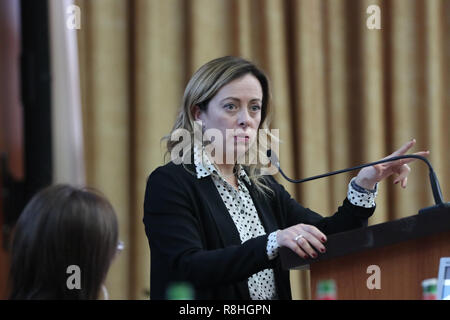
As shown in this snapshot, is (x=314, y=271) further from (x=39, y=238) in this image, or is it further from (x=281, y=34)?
(x=281, y=34)

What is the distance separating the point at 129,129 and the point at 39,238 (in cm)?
160

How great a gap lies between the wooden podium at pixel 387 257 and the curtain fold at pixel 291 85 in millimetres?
1470

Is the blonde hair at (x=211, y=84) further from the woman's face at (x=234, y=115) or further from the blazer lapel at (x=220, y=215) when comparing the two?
the blazer lapel at (x=220, y=215)

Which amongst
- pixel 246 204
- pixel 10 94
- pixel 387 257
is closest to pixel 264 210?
pixel 246 204

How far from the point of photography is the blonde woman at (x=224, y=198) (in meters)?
1.46

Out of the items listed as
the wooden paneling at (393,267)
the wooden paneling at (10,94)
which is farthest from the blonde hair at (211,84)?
the wooden paneling at (10,94)

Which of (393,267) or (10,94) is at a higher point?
(10,94)

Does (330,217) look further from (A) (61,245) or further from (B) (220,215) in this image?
(A) (61,245)

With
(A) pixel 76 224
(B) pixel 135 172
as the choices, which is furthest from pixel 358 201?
(B) pixel 135 172

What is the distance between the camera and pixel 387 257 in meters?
1.23

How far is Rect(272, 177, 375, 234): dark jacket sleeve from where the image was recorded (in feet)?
5.56

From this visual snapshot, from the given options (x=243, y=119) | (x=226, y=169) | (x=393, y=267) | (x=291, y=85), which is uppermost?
(x=291, y=85)

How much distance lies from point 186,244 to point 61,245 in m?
0.41

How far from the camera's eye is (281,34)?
2770mm
